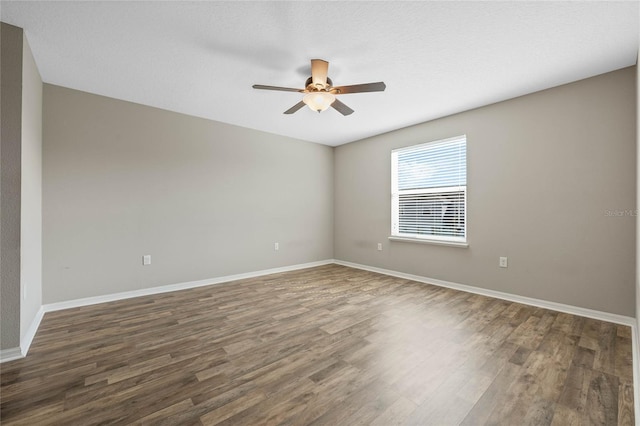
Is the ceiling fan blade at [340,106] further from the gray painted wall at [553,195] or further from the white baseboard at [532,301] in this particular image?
the white baseboard at [532,301]

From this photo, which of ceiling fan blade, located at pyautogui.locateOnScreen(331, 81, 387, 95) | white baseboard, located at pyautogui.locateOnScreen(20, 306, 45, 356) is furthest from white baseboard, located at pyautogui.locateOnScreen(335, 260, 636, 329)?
white baseboard, located at pyautogui.locateOnScreen(20, 306, 45, 356)

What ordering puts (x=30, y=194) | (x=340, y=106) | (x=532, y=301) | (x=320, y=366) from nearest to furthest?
(x=320, y=366) → (x=30, y=194) → (x=340, y=106) → (x=532, y=301)

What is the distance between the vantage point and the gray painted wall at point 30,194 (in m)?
2.12

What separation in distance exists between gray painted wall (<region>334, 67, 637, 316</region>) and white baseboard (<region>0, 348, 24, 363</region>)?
4407 mm

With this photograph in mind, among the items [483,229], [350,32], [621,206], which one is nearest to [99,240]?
[350,32]

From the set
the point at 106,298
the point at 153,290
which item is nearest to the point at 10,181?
the point at 106,298

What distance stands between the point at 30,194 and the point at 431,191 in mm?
4657

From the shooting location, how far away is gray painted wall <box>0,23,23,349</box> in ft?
6.41

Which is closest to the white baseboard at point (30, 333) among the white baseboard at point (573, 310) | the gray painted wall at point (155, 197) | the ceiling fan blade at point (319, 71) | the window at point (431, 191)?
the gray painted wall at point (155, 197)

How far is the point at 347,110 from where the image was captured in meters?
2.84

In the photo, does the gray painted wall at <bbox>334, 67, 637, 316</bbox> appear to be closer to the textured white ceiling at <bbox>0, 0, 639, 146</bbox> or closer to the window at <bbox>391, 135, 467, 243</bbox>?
the window at <bbox>391, 135, 467, 243</bbox>

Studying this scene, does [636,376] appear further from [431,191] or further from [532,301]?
[431,191]

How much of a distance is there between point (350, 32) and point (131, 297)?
12.5 ft

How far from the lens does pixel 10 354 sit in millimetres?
1948
